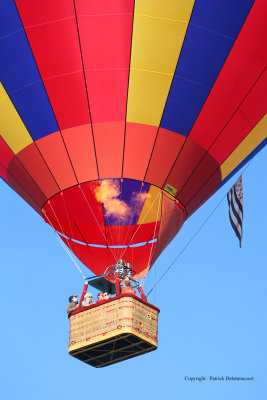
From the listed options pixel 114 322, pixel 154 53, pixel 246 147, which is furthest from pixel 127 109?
pixel 114 322

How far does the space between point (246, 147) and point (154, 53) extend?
2169mm

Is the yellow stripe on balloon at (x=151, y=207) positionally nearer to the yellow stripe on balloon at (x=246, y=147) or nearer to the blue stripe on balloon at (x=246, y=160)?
the yellow stripe on balloon at (x=246, y=147)

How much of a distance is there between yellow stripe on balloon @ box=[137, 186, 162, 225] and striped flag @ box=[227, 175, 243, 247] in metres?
1.26

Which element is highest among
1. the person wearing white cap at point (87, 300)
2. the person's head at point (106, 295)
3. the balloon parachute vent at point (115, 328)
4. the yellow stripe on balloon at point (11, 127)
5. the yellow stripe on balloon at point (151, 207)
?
the yellow stripe on balloon at point (11, 127)

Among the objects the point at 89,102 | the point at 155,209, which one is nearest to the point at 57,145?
the point at 89,102

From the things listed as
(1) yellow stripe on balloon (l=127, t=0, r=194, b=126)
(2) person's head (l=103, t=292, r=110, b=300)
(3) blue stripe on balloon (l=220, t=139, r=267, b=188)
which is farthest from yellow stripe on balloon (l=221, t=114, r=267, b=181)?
(2) person's head (l=103, t=292, r=110, b=300)

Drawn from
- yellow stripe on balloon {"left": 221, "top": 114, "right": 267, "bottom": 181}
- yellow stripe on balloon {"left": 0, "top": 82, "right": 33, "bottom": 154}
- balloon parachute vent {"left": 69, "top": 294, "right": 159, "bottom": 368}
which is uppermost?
yellow stripe on balloon {"left": 221, "top": 114, "right": 267, "bottom": 181}

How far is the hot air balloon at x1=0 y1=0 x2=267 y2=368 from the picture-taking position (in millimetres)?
12242

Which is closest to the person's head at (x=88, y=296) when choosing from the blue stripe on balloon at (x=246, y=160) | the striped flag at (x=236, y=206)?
the striped flag at (x=236, y=206)

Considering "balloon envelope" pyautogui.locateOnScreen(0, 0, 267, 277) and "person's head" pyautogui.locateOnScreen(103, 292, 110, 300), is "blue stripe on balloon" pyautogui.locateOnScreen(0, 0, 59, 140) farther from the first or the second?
"person's head" pyautogui.locateOnScreen(103, 292, 110, 300)

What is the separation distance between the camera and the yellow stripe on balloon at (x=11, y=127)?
12891mm

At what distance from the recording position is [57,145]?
511 inches

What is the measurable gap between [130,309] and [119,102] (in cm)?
295

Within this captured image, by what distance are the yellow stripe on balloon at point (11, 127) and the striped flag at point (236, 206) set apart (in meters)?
3.34
